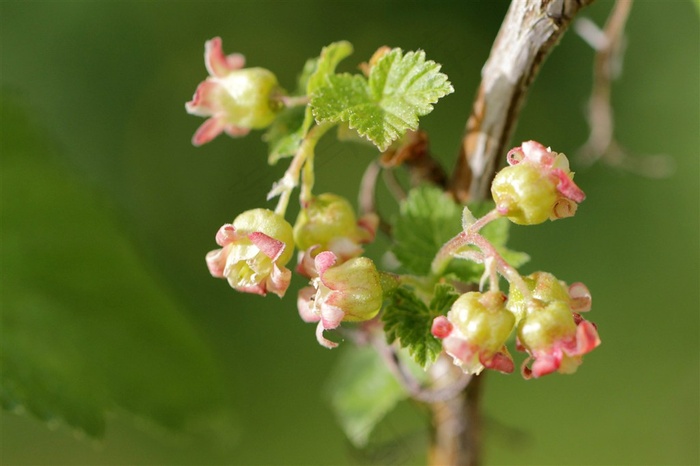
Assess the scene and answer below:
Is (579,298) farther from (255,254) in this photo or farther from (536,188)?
(255,254)

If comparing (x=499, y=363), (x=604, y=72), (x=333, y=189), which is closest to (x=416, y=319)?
(x=499, y=363)

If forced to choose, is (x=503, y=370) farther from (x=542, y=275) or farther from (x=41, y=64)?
(x=41, y=64)

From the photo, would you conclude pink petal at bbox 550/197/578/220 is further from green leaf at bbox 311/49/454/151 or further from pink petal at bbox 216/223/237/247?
pink petal at bbox 216/223/237/247

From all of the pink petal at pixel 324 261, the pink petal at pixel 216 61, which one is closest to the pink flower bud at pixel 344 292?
the pink petal at pixel 324 261

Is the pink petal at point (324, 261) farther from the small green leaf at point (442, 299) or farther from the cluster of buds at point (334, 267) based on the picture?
the small green leaf at point (442, 299)

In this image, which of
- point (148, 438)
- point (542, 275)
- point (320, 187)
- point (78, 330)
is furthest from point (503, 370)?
point (148, 438)

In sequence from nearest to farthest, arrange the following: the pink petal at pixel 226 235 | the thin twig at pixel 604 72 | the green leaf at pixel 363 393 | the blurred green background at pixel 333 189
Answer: the pink petal at pixel 226 235 < the thin twig at pixel 604 72 < the green leaf at pixel 363 393 < the blurred green background at pixel 333 189

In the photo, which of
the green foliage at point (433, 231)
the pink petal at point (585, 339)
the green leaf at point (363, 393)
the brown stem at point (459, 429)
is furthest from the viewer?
the green leaf at point (363, 393)
